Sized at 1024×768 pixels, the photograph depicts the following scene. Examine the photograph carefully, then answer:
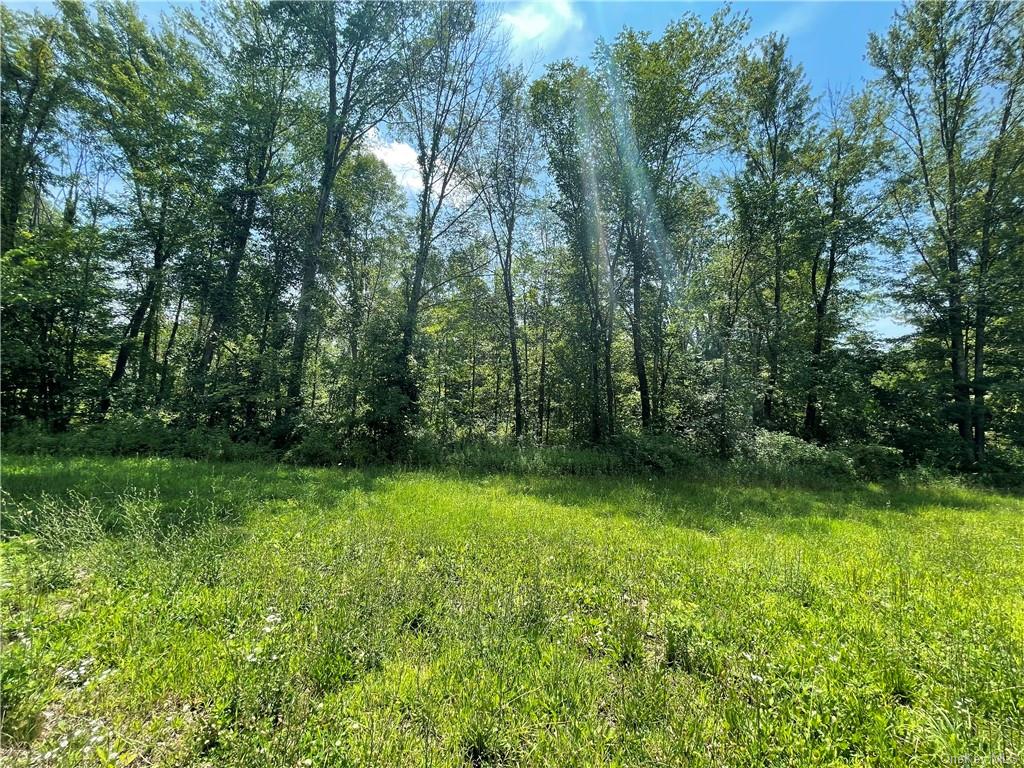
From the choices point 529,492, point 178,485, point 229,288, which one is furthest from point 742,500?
point 229,288

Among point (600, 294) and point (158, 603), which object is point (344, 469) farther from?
point (600, 294)

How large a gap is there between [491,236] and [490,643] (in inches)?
657

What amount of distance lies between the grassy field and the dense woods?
23.4ft

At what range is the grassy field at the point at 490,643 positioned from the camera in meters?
1.89

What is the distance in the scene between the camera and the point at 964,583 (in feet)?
12.7

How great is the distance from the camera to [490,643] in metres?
2.68

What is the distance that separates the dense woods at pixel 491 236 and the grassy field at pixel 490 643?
7129 mm

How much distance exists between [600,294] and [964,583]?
12724 mm

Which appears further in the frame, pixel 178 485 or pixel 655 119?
pixel 655 119

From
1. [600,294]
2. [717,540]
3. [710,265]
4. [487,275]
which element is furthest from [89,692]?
[710,265]

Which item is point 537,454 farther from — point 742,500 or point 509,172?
point 509,172

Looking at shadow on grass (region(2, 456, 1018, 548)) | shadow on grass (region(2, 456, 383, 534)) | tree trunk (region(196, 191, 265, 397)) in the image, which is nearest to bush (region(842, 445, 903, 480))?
shadow on grass (region(2, 456, 1018, 548))

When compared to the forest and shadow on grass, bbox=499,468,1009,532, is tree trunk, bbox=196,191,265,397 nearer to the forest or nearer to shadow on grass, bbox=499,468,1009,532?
the forest

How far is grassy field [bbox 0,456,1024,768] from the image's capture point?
1.89 m
